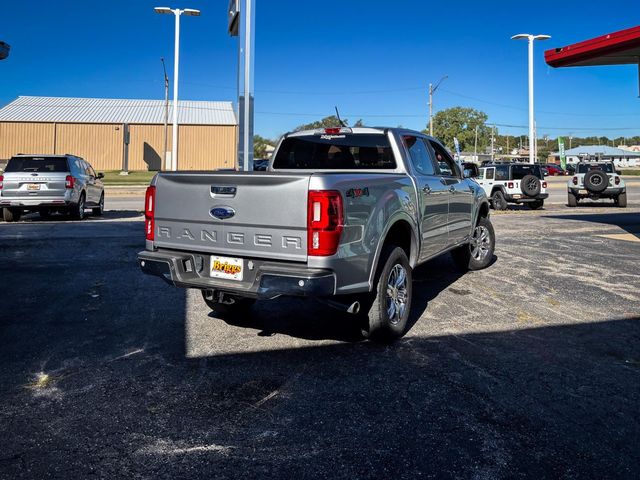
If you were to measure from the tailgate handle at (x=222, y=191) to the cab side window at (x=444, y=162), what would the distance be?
308 centimetres

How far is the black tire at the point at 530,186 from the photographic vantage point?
20047mm

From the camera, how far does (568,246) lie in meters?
10.6

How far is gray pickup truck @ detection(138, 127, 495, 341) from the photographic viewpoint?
3.88m

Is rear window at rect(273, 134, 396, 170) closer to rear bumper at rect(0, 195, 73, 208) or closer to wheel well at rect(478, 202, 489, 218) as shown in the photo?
wheel well at rect(478, 202, 489, 218)

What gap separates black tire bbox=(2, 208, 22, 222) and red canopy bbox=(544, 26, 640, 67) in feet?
45.8

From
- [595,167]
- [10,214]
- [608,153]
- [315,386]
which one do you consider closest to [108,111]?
[10,214]

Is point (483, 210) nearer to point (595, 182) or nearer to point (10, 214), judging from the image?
point (10, 214)

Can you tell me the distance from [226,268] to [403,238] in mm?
1855

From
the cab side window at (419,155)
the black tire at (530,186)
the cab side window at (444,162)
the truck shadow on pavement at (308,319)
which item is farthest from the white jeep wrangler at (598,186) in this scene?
the cab side window at (419,155)

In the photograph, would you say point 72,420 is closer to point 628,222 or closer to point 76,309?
point 76,309

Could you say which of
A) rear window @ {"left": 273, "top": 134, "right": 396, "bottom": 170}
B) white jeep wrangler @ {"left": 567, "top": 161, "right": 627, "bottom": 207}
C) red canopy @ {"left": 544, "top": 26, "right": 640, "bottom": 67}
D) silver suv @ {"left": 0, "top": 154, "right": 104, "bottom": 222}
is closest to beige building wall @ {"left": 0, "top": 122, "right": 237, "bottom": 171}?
white jeep wrangler @ {"left": 567, "top": 161, "right": 627, "bottom": 207}

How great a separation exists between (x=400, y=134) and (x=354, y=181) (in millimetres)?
1776

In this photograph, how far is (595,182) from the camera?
20.7 metres

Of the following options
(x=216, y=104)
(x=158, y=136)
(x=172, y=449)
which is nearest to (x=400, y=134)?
(x=172, y=449)
